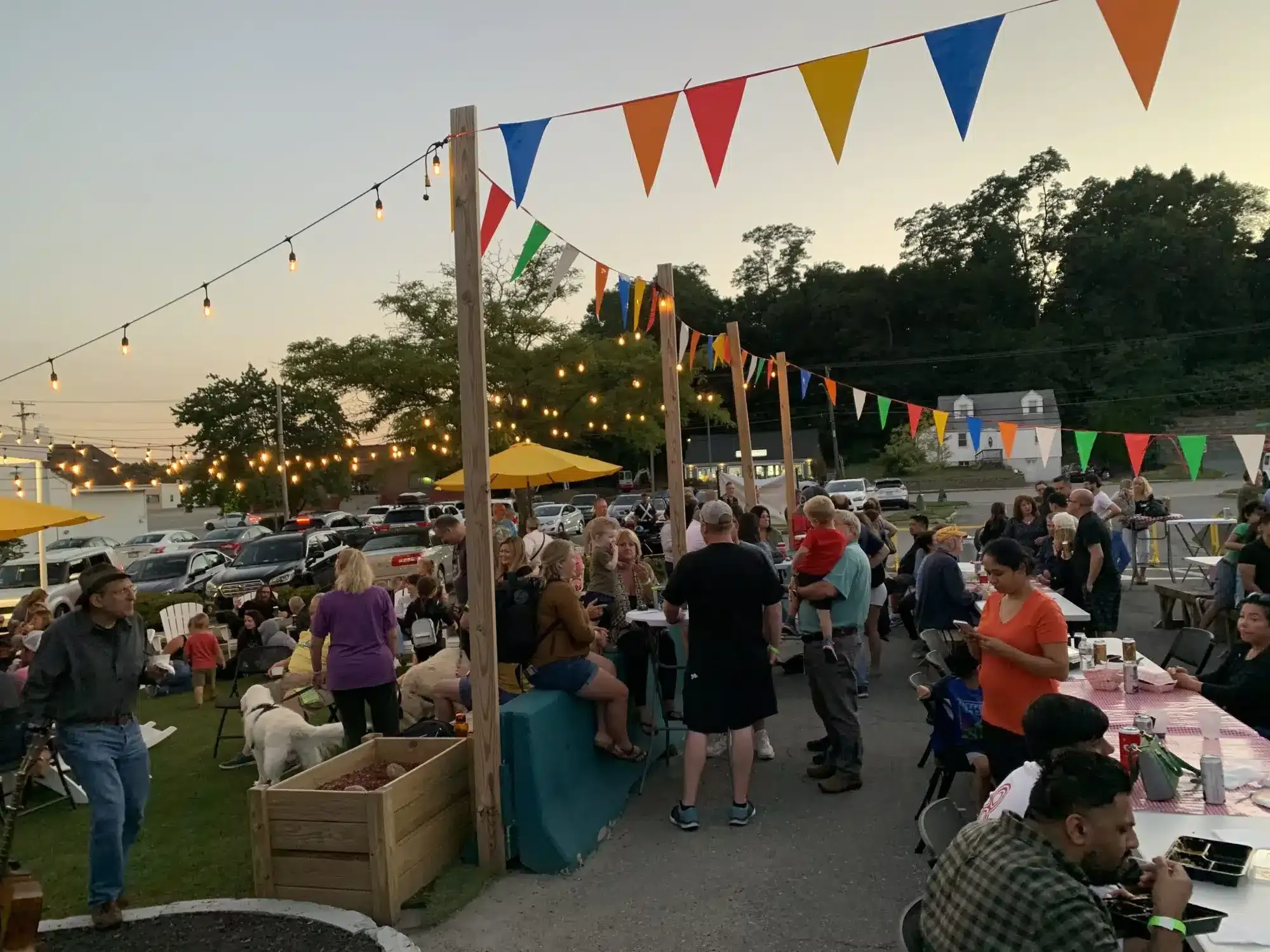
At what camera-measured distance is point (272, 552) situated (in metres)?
17.3

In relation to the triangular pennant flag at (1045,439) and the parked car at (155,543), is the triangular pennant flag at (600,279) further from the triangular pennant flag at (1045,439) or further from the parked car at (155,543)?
the parked car at (155,543)

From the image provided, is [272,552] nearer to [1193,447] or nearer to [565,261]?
[565,261]

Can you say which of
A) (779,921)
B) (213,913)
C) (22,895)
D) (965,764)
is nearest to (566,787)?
(779,921)

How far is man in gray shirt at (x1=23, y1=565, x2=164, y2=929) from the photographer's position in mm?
3963

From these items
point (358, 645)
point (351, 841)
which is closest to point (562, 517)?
point (358, 645)

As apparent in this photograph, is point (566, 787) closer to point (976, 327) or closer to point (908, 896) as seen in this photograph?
point (908, 896)

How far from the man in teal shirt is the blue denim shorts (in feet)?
4.95

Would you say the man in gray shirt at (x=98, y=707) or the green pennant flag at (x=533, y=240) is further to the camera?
the green pennant flag at (x=533, y=240)

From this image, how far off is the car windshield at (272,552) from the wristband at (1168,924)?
1692cm

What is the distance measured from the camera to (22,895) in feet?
11.1

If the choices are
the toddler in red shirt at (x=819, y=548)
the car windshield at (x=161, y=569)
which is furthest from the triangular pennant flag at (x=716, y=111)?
the car windshield at (x=161, y=569)

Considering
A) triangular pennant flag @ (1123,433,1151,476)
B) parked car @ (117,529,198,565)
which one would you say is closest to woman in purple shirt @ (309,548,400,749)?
triangular pennant flag @ (1123,433,1151,476)

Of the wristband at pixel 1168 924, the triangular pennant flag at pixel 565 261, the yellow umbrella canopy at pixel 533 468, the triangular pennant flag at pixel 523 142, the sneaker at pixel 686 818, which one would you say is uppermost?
the triangular pennant flag at pixel 523 142

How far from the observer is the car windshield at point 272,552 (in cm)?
1708
